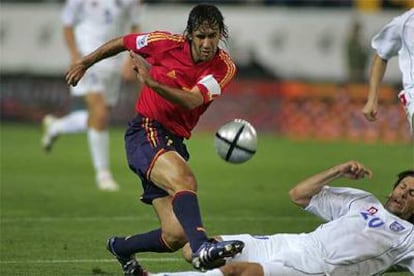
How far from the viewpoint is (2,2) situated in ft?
107

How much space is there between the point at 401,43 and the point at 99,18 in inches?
235

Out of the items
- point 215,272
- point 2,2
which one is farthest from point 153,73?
point 2,2

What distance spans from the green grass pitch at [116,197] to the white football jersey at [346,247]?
4.56ft

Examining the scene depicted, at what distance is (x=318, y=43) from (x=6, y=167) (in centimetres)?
1378

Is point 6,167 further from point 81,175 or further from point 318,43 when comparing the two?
point 318,43

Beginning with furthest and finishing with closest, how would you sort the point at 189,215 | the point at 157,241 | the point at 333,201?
the point at 157,241, the point at 333,201, the point at 189,215

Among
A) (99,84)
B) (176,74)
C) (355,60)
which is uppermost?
(176,74)

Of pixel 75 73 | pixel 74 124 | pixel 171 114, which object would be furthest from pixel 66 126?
pixel 171 114

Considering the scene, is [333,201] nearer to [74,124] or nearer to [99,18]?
[99,18]

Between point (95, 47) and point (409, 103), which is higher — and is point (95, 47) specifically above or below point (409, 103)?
below

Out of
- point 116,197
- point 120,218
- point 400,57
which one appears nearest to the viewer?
point 400,57

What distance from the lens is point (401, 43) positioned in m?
10.2

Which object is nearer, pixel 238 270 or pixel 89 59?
pixel 238 270

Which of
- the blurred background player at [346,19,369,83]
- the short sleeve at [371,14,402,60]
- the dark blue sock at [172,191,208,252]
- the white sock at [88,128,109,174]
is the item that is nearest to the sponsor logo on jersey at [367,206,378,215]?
the dark blue sock at [172,191,208,252]
